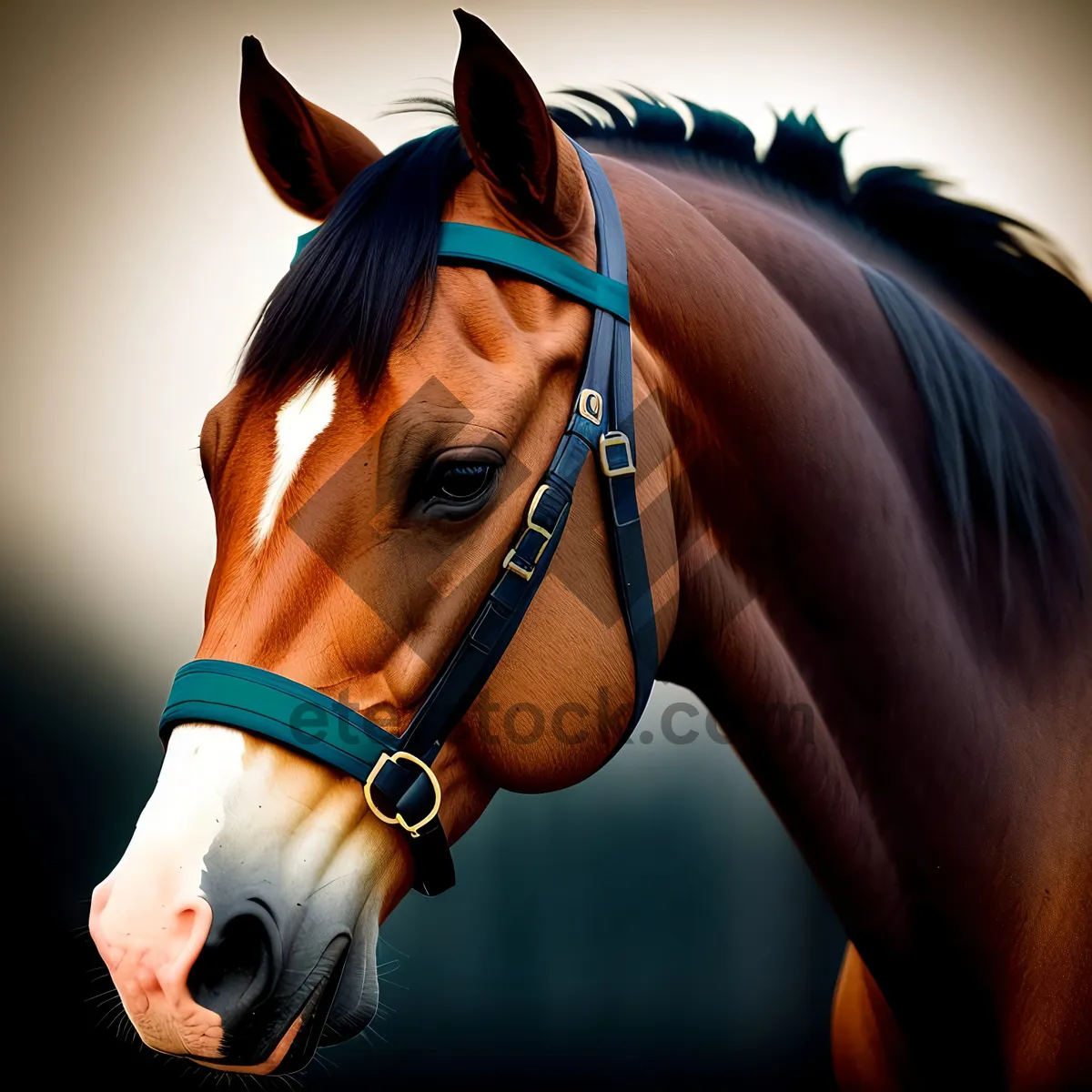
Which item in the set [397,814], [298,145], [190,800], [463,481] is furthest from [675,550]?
[298,145]

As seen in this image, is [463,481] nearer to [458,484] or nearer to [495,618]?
[458,484]

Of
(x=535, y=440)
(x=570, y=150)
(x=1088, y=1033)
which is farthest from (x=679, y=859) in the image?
(x=570, y=150)

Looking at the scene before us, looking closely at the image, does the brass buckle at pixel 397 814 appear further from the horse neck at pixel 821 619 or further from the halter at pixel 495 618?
the horse neck at pixel 821 619

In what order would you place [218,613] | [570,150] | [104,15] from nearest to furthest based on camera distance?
[218,613], [570,150], [104,15]

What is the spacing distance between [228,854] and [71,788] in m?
1.90

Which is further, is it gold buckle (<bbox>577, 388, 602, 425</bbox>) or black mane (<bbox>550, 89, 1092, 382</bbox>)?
black mane (<bbox>550, 89, 1092, 382</bbox>)

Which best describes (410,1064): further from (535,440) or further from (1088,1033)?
(535,440)

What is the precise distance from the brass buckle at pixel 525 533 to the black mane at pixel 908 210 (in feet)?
2.16

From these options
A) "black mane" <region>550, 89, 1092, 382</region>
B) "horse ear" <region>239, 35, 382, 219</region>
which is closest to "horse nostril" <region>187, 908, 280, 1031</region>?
"horse ear" <region>239, 35, 382, 219</region>

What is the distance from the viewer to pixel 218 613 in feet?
2.53

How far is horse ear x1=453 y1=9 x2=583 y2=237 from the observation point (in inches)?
31.9

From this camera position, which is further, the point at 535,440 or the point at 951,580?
the point at 951,580

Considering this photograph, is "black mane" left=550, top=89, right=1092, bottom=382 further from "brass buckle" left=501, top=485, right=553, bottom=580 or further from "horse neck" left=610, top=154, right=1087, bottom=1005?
"brass buckle" left=501, top=485, right=553, bottom=580

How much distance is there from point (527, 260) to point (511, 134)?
0.13 metres
